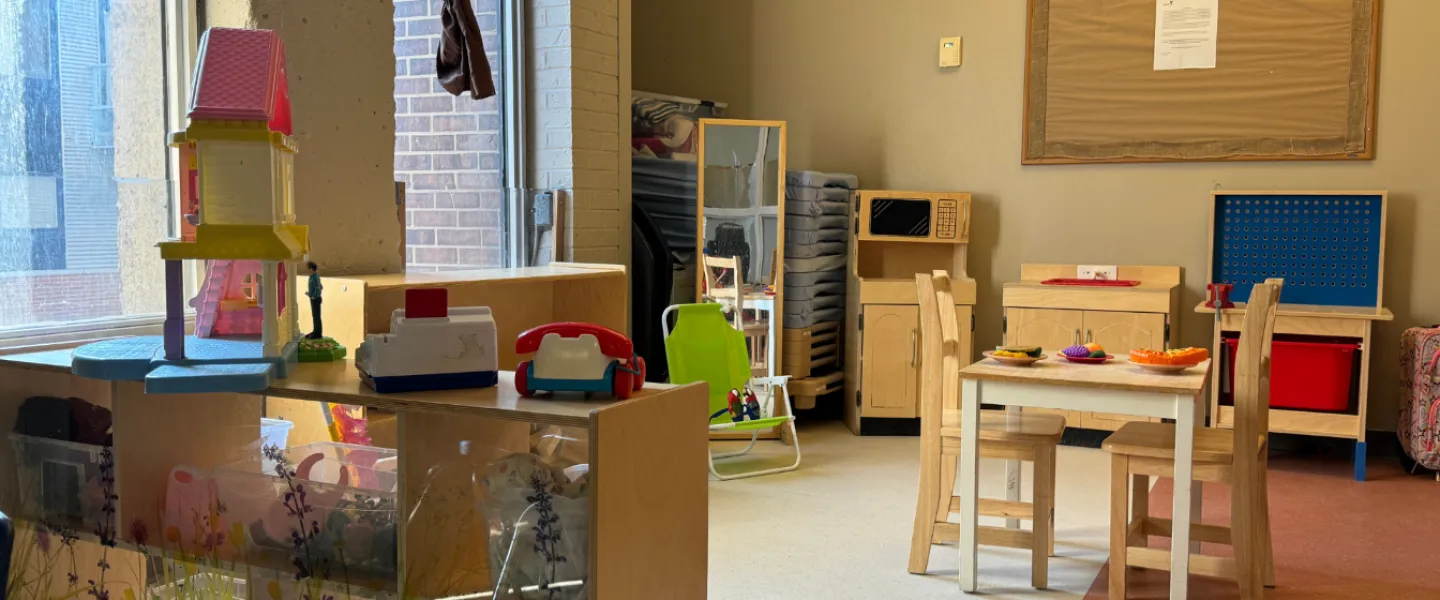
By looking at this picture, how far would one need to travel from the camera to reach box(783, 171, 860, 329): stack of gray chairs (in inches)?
224

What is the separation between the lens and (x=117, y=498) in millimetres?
2168

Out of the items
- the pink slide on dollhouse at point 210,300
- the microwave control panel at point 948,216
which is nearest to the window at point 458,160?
the microwave control panel at point 948,216

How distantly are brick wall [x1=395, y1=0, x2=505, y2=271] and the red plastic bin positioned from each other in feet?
10.7

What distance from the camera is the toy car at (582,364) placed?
73.4 inches

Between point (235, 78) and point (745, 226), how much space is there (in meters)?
3.61

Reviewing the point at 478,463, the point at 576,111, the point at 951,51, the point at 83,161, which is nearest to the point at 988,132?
A: the point at 951,51

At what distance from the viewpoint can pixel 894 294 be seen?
18.6ft

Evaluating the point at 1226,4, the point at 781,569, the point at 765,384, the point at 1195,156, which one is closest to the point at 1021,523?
the point at 781,569

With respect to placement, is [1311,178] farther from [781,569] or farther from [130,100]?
[130,100]

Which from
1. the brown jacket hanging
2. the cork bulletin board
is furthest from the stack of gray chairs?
the brown jacket hanging

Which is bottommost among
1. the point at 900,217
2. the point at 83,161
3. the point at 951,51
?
the point at 900,217

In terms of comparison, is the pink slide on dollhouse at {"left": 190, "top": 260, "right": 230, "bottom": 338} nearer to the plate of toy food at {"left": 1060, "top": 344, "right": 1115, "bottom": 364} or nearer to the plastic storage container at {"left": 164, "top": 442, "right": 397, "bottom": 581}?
the plastic storage container at {"left": 164, "top": 442, "right": 397, "bottom": 581}

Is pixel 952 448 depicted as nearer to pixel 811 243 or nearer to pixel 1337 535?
pixel 1337 535

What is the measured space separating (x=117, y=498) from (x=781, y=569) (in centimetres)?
204
